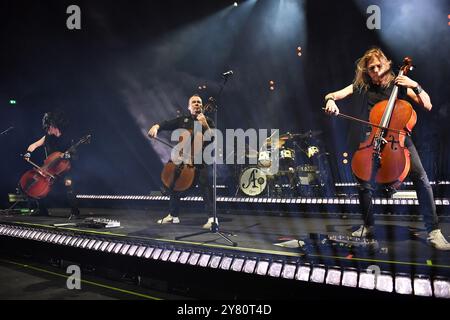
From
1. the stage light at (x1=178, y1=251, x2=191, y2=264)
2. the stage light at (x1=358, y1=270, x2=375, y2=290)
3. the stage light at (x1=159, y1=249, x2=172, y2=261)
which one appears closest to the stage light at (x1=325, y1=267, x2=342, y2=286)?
the stage light at (x1=358, y1=270, x2=375, y2=290)

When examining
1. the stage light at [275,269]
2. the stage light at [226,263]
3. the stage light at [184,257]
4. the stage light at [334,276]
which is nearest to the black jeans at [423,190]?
the stage light at [334,276]

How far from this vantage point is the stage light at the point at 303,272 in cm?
231

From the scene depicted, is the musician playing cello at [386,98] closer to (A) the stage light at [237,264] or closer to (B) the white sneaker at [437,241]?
(B) the white sneaker at [437,241]

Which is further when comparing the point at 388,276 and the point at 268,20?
the point at 268,20

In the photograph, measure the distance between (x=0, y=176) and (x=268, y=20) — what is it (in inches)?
354

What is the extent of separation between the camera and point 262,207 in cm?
609

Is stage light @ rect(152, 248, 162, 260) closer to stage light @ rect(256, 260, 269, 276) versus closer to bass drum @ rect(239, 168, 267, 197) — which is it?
stage light @ rect(256, 260, 269, 276)

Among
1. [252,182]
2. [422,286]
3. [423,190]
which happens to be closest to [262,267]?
[422,286]

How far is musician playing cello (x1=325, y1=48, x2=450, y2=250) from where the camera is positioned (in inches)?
106

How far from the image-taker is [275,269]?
2457 millimetres

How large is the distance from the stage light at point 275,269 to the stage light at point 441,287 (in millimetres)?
1021

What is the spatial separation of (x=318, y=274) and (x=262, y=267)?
46 centimetres

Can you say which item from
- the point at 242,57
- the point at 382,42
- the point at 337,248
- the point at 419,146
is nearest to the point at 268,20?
the point at 242,57
